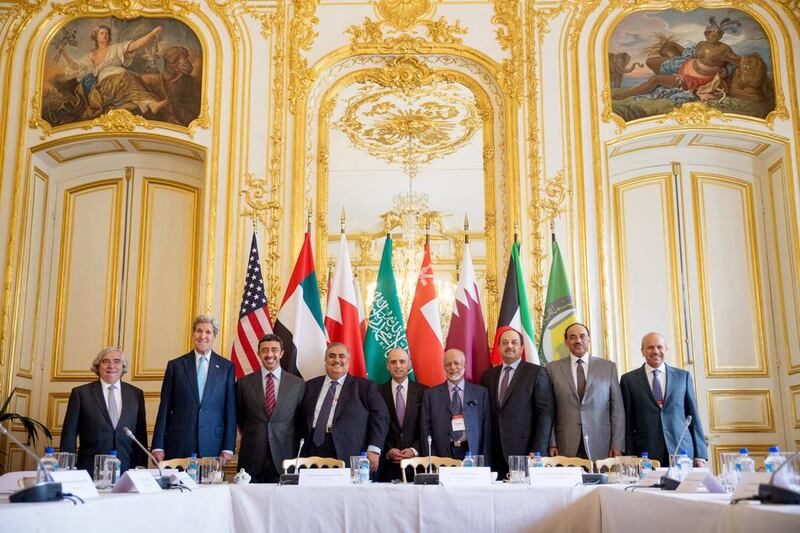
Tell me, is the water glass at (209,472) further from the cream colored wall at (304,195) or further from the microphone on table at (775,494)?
the microphone on table at (775,494)

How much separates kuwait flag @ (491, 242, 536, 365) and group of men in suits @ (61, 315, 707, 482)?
67cm

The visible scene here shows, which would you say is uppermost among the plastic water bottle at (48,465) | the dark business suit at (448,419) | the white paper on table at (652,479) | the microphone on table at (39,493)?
the dark business suit at (448,419)

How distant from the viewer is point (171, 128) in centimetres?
774

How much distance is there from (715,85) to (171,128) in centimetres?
524

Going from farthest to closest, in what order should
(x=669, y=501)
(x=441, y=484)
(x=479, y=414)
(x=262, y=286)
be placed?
(x=262, y=286)
(x=479, y=414)
(x=441, y=484)
(x=669, y=501)

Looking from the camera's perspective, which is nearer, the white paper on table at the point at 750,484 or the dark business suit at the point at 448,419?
the white paper on table at the point at 750,484

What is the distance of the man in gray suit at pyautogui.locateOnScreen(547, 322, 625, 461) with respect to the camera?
6.01 meters

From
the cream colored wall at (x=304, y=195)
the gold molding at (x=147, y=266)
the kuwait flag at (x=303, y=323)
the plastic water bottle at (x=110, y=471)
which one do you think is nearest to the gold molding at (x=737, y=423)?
the cream colored wall at (x=304, y=195)

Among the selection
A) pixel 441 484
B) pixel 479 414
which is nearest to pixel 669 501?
pixel 441 484

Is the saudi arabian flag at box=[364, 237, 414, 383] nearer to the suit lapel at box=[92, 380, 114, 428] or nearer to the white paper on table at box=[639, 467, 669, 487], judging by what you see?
the suit lapel at box=[92, 380, 114, 428]

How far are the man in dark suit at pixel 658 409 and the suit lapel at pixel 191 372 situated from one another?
3289 millimetres

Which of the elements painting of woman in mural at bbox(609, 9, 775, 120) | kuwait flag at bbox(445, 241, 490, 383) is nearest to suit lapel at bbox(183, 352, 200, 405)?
kuwait flag at bbox(445, 241, 490, 383)

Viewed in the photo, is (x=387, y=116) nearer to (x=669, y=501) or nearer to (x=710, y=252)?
(x=710, y=252)

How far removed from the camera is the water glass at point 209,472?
4973mm
